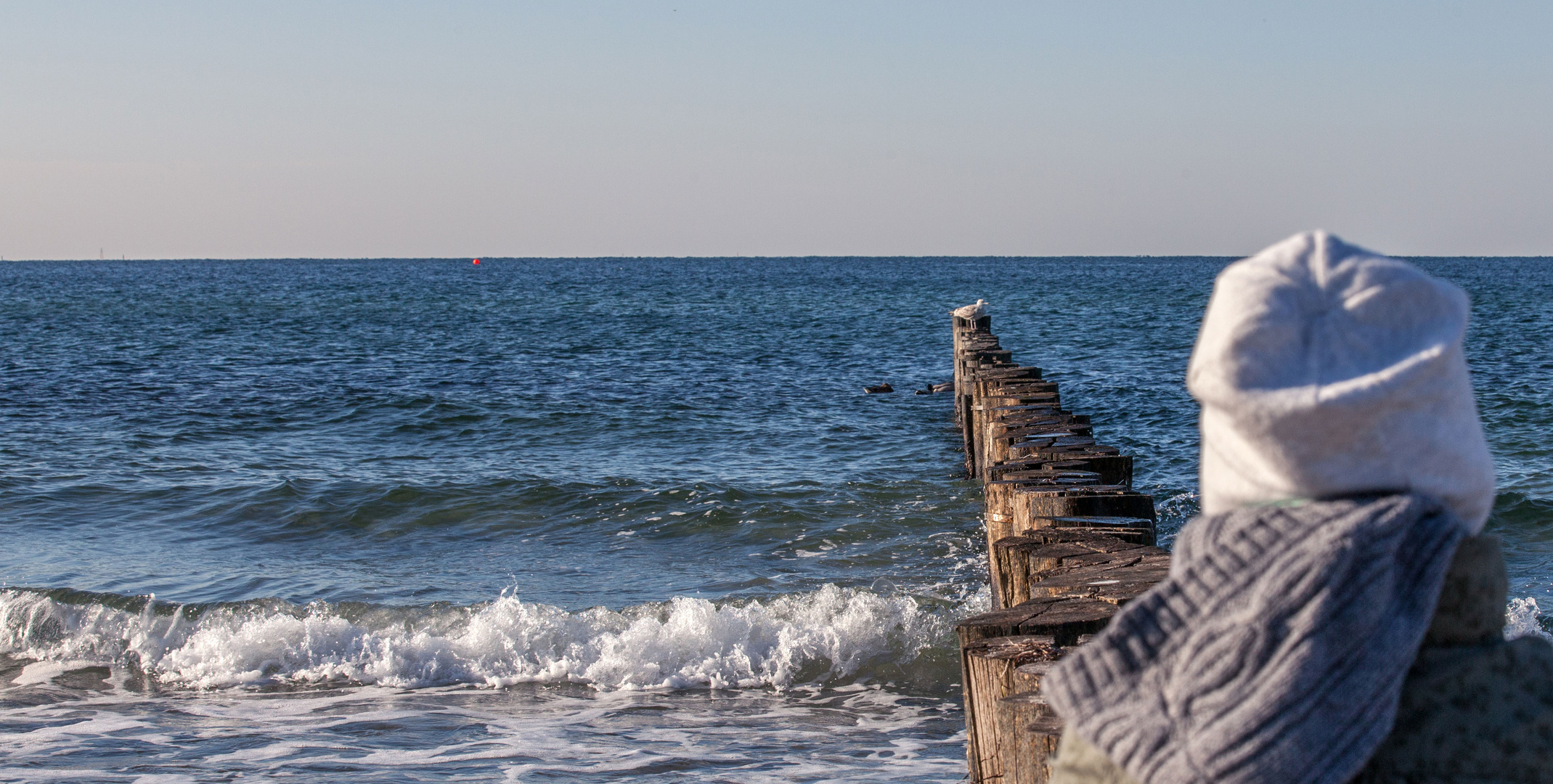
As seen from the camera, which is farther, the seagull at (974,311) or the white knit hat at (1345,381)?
the seagull at (974,311)

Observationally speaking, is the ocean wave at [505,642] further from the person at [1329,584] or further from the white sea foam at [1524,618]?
the person at [1329,584]

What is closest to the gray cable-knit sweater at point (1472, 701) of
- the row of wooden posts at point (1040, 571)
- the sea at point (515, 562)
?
the row of wooden posts at point (1040, 571)

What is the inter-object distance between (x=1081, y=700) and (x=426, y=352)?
1096 inches

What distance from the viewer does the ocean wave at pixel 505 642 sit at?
23.3 feet

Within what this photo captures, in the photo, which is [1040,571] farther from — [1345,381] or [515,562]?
[515,562]

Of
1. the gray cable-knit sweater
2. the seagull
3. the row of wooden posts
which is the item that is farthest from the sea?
the gray cable-knit sweater

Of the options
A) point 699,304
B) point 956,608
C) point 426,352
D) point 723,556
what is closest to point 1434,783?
point 956,608

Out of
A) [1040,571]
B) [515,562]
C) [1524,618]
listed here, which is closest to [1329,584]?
[1040,571]

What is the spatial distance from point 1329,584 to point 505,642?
22.1 ft

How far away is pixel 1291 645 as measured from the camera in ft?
3.69

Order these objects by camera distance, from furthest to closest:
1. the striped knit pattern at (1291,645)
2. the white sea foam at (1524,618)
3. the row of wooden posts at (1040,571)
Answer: the white sea foam at (1524,618) < the row of wooden posts at (1040,571) < the striped knit pattern at (1291,645)

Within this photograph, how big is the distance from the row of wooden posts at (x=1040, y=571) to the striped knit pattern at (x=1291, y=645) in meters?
1.53

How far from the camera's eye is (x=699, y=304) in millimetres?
51812

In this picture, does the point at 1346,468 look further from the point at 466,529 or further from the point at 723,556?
the point at 466,529
